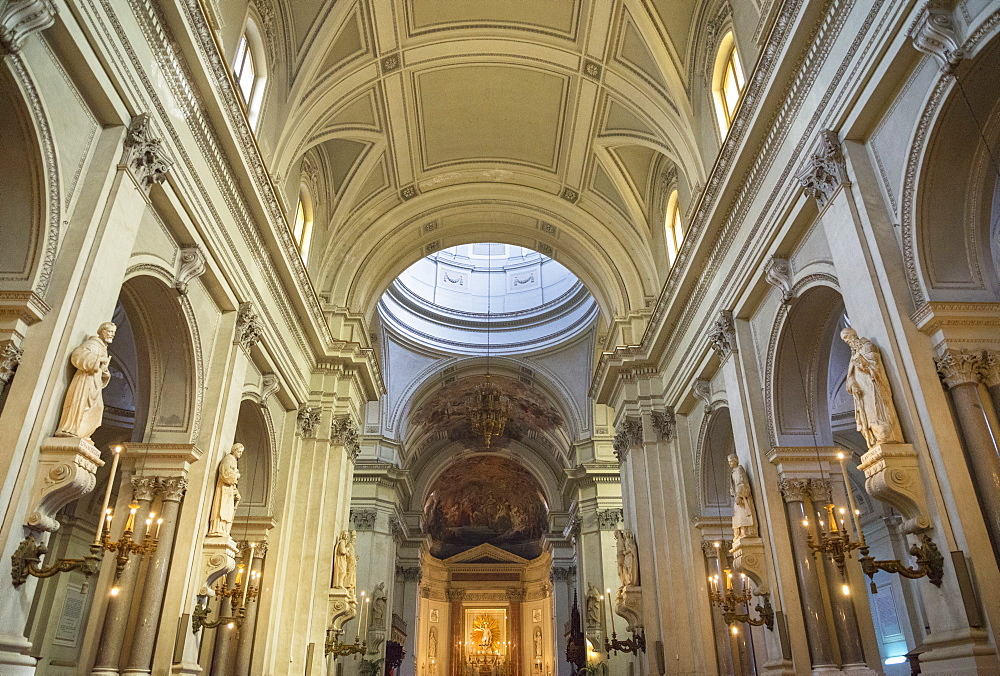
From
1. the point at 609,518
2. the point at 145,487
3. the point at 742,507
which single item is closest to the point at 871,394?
the point at 742,507

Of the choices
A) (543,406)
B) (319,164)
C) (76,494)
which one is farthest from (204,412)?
(543,406)

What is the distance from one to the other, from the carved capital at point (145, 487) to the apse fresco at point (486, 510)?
27.0m

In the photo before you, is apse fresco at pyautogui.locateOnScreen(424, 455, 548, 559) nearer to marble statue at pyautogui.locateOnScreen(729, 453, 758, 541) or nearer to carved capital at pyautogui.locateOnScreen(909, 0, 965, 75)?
marble statue at pyautogui.locateOnScreen(729, 453, 758, 541)

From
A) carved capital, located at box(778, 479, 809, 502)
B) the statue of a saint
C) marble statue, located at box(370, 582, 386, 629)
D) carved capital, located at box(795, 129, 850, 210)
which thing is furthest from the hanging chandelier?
carved capital, located at box(795, 129, 850, 210)

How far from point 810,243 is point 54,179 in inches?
304

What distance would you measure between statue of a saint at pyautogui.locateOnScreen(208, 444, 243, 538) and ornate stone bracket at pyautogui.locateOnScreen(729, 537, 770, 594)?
6539 mm

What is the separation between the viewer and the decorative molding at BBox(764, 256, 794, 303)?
9043mm

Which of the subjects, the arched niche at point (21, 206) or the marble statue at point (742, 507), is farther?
the marble statue at point (742, 507)

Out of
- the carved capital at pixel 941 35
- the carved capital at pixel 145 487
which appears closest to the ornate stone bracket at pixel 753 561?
the carved capital at pixel 941 35

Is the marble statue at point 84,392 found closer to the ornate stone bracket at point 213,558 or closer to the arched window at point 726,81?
the ornate stone bracket at point 213,558

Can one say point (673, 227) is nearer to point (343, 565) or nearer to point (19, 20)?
point (343, 565)

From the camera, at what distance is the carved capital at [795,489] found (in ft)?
30.1

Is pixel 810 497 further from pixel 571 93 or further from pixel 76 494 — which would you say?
pixel 571 93

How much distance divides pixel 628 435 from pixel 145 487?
918 cm
